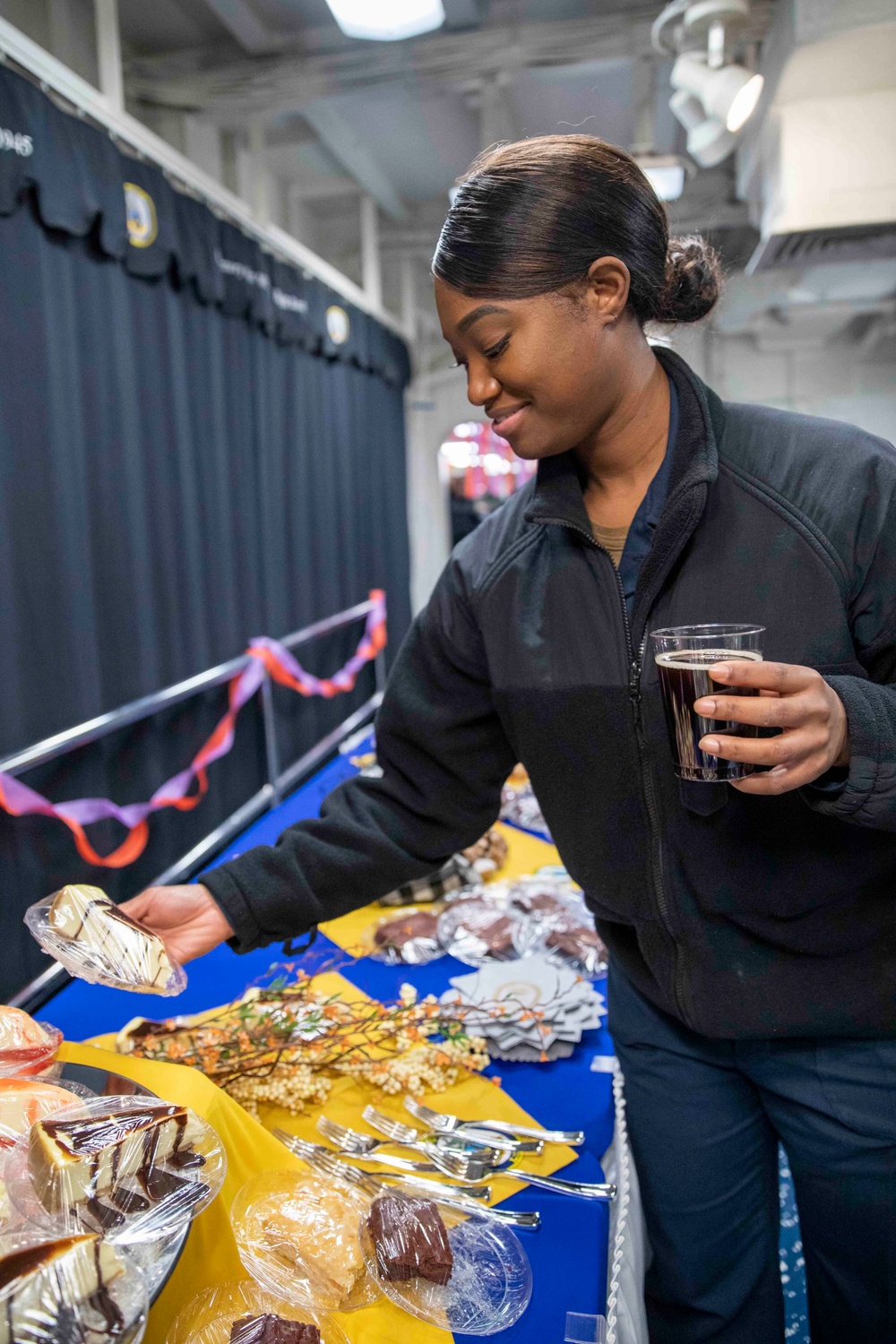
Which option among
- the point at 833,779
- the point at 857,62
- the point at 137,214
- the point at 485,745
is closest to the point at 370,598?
the point at 137,214

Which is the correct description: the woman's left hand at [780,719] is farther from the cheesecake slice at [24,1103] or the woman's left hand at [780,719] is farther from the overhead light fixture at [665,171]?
the overhead light fixture at [665,171]

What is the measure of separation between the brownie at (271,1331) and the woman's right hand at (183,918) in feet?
1.40

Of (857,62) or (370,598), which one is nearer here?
(857,62)

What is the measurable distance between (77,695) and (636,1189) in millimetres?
2205

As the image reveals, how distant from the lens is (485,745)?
138 centimetres

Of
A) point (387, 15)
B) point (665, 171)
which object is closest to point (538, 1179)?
point (387, 15)

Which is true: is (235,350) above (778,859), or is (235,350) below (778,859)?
above

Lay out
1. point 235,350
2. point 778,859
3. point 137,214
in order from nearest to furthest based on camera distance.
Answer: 1. point 778,859
2. point 137,214
3. point 235,350

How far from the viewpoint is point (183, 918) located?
120 centimetres

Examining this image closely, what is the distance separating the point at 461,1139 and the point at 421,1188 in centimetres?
13

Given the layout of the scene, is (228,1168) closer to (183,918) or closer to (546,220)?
(183,918)

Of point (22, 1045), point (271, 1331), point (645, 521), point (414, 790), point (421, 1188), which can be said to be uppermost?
point (645, 521)

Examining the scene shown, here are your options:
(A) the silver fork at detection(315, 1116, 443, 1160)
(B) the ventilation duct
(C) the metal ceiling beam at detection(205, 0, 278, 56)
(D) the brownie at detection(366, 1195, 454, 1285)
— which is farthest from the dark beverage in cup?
(C) the metal ceiling beam at detection(205, 0, 278, 56)

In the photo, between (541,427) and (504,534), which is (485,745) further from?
(541,427)
